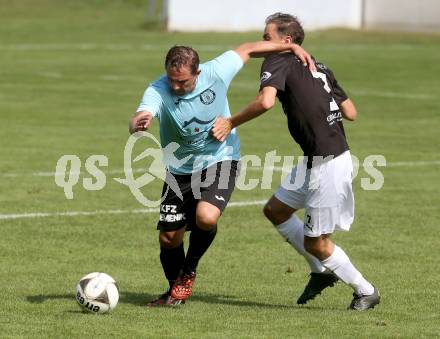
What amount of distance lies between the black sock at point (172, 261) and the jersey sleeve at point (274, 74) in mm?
1652

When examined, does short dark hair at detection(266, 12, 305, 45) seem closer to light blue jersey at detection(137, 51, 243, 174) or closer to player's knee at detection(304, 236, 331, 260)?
light blue jersey at detection(137, 51, 243, 174)

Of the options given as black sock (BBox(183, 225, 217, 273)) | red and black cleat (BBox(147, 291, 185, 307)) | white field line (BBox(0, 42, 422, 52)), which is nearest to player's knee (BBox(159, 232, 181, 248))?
black sock (BBox(183, 225, 217, 273))

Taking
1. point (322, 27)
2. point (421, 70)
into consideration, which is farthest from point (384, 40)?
point (421, 70)

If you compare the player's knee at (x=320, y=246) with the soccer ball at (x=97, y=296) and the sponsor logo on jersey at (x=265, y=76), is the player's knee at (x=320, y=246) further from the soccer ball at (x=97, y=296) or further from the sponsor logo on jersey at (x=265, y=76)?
the soccer ball at (x=97, y=296)

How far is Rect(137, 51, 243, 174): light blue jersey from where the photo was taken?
9820mm

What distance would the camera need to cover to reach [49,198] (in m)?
15.3

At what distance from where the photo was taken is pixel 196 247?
398 inches

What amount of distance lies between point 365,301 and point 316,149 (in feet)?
4.01

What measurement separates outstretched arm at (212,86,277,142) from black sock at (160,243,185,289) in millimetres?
1186

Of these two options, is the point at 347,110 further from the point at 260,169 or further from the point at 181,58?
the point at 260,169

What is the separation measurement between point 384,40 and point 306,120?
34.8 meters

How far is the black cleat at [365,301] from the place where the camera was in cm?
968

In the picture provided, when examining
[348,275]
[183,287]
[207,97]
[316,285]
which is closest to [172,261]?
[183,287]

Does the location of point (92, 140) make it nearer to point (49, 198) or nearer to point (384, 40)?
point (49, 198)
